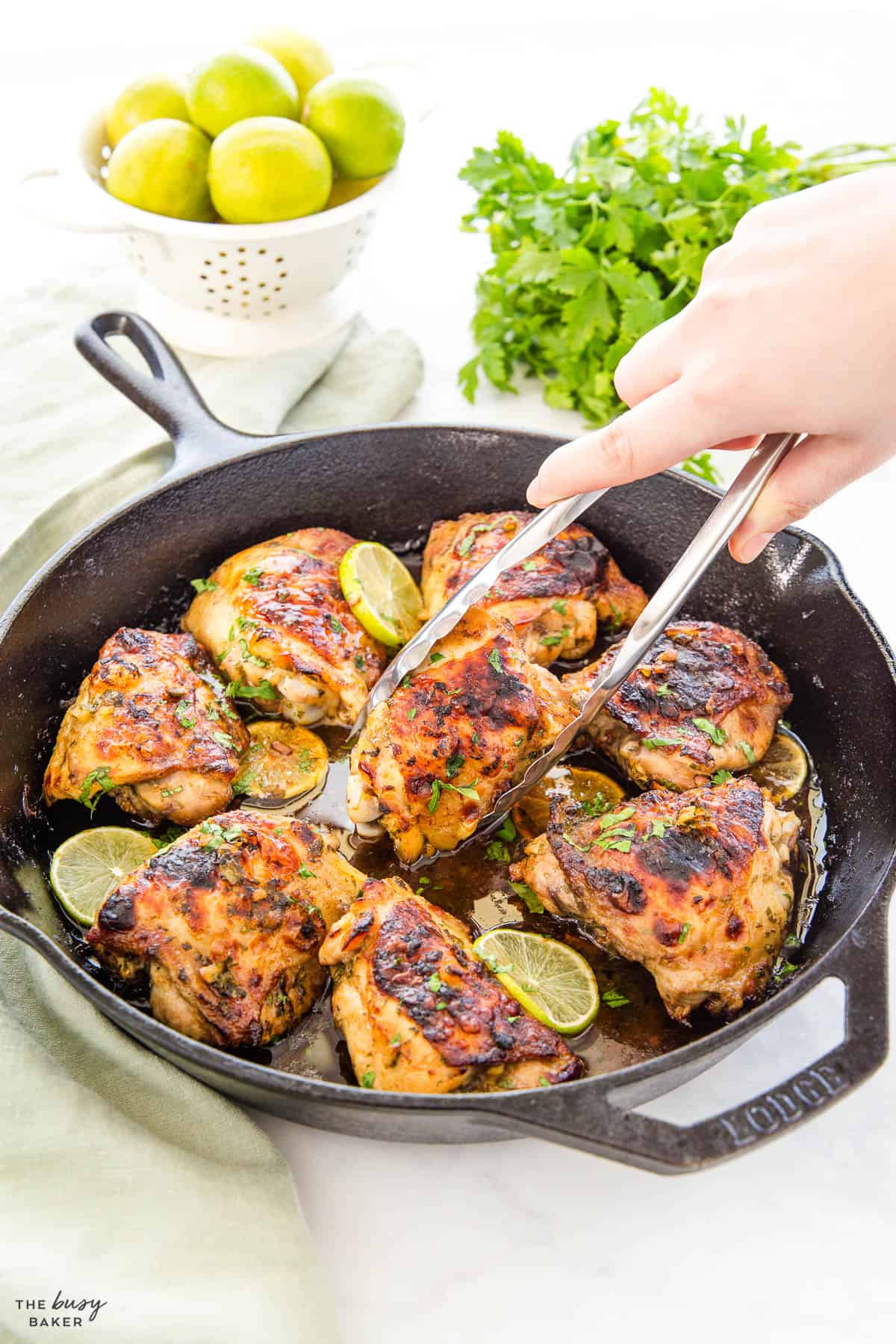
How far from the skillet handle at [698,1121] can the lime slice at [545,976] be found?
41 cm

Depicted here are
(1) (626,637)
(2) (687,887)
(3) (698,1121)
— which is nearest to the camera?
(3) (698,1121)

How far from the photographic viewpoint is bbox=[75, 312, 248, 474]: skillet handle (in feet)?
9.73

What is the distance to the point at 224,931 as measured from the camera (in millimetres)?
2105

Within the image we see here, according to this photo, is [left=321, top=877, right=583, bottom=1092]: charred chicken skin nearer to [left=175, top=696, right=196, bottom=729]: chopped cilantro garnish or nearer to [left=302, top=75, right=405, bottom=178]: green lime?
[left=175, top=696, right=196, bottom=729]: chopped cilantro garnish

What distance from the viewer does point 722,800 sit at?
2.32 m

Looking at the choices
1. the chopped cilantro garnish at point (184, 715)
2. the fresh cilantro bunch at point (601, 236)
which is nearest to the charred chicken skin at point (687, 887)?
the chopped cilantro garnish at point (184, 715)

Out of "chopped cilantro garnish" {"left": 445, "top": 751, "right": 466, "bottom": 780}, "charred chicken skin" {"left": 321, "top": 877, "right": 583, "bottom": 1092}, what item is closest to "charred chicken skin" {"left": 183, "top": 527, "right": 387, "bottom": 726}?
"chopped cilantro garnish" {"left": 445, "top": 751, "right": 466, "bottom": 780}

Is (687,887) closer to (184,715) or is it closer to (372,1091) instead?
(372,1091)

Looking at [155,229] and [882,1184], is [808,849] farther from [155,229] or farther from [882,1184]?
[155,229]

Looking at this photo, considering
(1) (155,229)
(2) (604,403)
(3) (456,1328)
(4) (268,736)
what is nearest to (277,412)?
(1) (155,229)

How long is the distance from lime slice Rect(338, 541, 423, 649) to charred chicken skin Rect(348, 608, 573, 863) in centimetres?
31

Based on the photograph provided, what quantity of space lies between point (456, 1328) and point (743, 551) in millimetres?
1528

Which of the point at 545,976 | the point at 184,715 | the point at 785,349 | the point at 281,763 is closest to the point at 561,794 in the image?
the point at 545,976

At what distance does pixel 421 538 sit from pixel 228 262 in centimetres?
112
